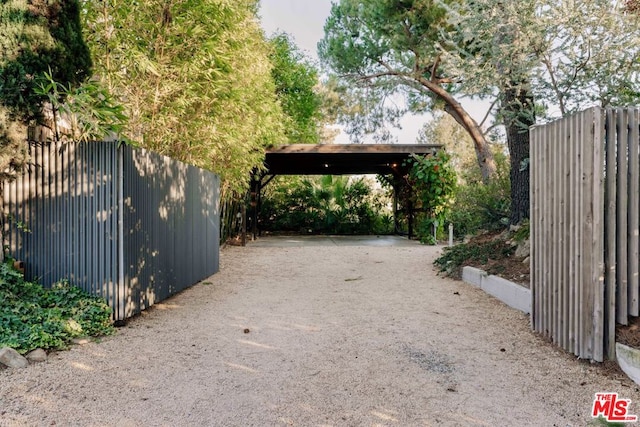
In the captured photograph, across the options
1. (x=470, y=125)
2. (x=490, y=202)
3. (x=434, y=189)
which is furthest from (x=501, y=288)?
(x=470, y=125)

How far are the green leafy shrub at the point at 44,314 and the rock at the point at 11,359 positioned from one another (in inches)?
4.4

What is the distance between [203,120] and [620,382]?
592 cm

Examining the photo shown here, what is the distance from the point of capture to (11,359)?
9.88 ft

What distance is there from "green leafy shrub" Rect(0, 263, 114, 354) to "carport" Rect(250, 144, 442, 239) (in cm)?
843

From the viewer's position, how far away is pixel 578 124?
314cm

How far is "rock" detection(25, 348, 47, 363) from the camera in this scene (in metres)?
3.16

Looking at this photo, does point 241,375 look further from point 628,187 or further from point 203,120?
point 203,120

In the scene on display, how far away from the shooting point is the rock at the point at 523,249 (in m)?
5.77

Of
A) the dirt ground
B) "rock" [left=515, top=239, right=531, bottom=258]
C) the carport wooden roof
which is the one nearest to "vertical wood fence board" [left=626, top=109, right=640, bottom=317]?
the dirt ground

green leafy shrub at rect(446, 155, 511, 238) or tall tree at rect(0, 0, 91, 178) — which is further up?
tall tree at rect(0, 0, 91, 178)

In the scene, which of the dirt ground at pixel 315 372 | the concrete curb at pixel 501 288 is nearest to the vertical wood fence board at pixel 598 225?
the dirt ground at pixel 315 372

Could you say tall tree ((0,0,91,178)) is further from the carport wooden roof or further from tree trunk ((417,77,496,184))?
tree trunk ((417,77,496,184))

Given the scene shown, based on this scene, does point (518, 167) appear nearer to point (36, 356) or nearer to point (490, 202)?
point (490, 202)

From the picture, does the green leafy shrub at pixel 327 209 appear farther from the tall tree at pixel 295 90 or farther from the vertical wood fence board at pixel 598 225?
the vertical wood fence board at pixel 598 225
